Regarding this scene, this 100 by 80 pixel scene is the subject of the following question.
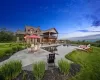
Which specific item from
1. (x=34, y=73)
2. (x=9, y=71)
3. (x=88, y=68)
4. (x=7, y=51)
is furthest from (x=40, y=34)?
(x=9, y=71)

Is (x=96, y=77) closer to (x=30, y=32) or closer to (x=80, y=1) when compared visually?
(x=80, y=1)

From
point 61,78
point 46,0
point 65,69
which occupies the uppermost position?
point 46,0

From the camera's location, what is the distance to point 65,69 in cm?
477

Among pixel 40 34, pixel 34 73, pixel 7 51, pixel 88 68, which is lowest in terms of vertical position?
pixel 88 68

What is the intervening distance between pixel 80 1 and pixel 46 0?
718cm

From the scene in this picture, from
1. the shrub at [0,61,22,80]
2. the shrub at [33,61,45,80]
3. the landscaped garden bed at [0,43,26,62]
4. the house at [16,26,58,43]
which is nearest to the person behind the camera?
the shrub at [0,61,22,80]

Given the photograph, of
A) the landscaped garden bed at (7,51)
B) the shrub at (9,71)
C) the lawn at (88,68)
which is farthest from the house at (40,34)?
the shrub at (9,71)

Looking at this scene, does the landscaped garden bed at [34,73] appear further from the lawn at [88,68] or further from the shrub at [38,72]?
the lawn at [88,68]

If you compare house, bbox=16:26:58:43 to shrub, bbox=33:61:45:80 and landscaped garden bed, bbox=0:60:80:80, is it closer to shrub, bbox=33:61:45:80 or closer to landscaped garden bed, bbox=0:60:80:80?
landscaped garden bed, bbox=0:60:80:80

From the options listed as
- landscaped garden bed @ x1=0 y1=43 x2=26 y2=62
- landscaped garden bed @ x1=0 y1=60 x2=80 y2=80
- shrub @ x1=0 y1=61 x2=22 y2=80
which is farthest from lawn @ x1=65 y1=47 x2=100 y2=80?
landscaped garden bed @ x1=0 y1=43 x2=26 y2=62

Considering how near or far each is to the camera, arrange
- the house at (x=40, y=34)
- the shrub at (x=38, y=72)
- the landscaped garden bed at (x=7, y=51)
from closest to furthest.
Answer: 1. the shrub at (x=38, y=72)
2. the landscaped garden bed at (x=7, y=51)
3. the house at (x=40, y=34)

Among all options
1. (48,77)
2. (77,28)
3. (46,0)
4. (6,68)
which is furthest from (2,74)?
(77,28)

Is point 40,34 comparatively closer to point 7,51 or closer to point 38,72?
point 7,51

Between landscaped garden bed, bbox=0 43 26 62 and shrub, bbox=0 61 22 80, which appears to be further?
landscaped garden bed, bbox=0 43 26 62
